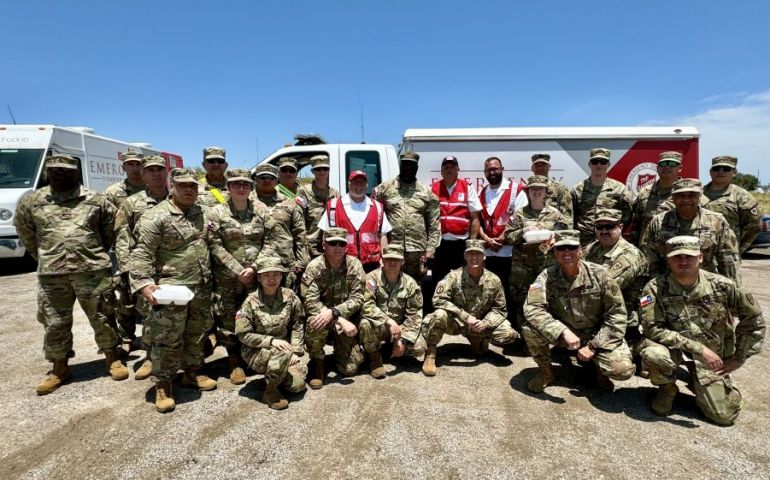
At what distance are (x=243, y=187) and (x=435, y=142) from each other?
2831 mm

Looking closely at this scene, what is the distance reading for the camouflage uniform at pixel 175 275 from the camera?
3240mm

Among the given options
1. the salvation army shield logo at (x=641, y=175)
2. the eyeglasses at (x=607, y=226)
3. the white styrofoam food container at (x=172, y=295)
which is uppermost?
the salvation army shield logo at (x=641, y=175)

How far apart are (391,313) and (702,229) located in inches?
116

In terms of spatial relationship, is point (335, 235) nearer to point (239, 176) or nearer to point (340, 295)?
point (340, 295)

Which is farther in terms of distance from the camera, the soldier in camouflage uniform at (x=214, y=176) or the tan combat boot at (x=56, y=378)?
the soldier in camouflage uniform at (x=214, y=176)

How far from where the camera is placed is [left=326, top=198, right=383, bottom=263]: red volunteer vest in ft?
13.8

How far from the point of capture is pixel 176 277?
11.0 feet

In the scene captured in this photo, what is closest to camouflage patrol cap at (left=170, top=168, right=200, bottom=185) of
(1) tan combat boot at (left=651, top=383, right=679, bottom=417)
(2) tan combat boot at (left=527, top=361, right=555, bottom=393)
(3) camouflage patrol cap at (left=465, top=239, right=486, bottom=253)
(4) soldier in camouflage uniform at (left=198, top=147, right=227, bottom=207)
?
(4) soldier in camouflage uniform at (left=198, top=147, right=227, bottom=207)

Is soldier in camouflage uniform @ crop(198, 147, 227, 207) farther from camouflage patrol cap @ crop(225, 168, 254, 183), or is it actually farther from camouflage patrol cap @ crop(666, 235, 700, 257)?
camouflage patrol cap @ crop(666, 235, 700, 257)

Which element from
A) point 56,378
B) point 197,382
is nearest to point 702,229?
point 197,382

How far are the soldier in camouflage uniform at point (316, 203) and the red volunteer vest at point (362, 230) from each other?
292mm

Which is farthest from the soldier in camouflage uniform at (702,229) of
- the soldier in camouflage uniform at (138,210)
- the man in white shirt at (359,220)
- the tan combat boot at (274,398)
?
the soldier in camouflage uniform at (138,210)

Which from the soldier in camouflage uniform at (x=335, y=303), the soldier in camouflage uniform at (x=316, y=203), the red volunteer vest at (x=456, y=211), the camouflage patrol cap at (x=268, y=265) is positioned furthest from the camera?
the red volunteer vest at (x=456, y=211)

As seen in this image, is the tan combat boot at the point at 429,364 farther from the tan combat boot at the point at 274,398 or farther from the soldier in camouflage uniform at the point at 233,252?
the soldier in camouflage uniform at the point at 233,252
